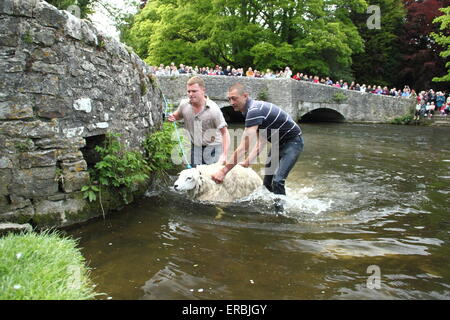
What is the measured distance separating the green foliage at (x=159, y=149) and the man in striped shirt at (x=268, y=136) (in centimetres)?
159

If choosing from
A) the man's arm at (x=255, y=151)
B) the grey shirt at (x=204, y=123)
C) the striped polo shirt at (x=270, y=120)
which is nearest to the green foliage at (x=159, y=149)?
the grey shirt at (x=204, y=123)

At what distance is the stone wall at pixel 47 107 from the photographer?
4465 mm

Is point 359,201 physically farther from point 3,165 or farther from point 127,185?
point 3,165

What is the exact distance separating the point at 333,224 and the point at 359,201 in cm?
165

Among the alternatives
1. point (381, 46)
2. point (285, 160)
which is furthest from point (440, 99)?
point (285, 160)

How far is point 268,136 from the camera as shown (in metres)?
5.93

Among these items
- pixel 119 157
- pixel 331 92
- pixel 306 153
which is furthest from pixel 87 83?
pixel 331 92

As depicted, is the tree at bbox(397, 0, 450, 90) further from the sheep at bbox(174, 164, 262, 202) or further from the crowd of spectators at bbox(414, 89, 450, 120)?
the sheep at bbox(174, 164, 262, 202)

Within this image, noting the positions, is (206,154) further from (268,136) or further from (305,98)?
(305,98)

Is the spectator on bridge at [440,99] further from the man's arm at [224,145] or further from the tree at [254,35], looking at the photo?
the man's arm at [224,145]

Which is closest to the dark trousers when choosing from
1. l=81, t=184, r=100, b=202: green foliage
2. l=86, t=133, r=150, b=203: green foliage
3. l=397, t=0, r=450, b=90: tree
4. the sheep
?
the sheep

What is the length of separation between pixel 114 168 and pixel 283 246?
293 cm

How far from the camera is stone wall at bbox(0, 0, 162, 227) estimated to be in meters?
4.46

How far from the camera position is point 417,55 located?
3597 cm
